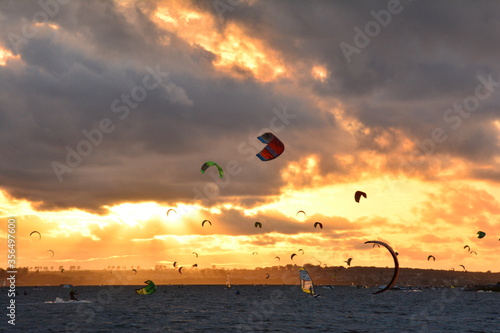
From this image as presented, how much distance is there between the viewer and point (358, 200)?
4053cm

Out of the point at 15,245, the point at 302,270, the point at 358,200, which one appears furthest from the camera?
the point at 302,270

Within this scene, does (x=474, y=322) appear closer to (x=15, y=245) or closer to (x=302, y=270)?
(x=302, y=270)

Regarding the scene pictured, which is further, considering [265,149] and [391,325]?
[391,325]

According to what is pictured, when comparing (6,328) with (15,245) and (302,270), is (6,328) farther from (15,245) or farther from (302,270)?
(302,270)

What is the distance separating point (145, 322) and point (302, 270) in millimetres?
31436

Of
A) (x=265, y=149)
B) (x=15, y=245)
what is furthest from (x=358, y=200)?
(x=15, y=245)

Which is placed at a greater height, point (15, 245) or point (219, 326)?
Answer: point (15, 245)

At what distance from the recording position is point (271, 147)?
126 feet

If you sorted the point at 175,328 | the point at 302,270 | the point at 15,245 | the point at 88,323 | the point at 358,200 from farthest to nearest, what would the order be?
the point at 88,323 → the point at 175,328 → the point at 302,270 → the point at 358,200 → the point at 15,245

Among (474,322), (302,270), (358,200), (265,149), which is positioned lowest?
(474,322)

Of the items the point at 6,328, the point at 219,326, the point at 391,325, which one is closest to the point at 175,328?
the point at 219,326

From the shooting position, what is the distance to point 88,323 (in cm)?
6844

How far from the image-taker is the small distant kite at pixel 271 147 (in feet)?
125

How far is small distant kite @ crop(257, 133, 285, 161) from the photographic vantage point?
38028mm
